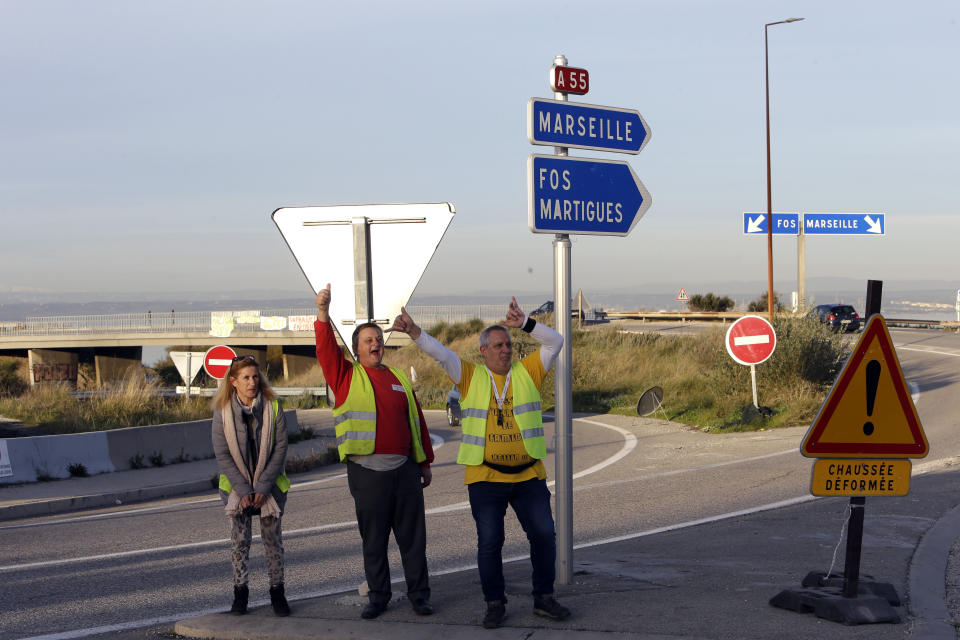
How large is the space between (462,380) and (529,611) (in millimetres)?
1366

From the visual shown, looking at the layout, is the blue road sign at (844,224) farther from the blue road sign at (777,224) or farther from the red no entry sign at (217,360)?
the red no entry sign at (217,360)

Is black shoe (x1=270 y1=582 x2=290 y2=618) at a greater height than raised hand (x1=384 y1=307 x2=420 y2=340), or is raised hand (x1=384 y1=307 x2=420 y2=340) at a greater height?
raised hand (x1=384 y1=307 x2=420 y2=340)

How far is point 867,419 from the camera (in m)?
→ 5.38

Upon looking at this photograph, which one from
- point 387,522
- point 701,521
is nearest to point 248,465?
point 387,522

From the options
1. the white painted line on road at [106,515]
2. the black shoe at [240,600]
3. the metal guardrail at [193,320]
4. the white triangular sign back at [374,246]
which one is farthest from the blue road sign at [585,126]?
the metal guardrail at [193,320]

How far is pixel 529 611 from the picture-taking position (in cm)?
566

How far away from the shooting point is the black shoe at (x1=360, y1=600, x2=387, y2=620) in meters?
5.70

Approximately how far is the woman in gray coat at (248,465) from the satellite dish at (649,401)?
1383cm

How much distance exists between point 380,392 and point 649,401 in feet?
46.9

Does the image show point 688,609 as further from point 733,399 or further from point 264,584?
point 733,399

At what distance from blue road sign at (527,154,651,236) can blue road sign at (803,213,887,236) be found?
2764 centimetres

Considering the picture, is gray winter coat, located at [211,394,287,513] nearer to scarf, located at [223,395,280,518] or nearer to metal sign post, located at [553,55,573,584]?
scarf, located at [223,395,280,518]

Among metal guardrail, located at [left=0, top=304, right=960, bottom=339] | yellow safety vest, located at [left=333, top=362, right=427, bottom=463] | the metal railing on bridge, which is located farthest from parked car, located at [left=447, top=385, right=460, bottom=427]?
the metal railing on bridge

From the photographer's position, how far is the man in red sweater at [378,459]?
5.72 metres
